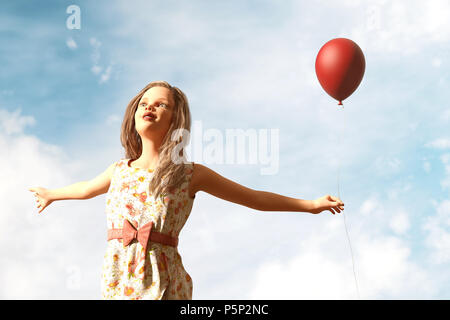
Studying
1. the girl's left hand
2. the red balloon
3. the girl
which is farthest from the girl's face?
the red balloon

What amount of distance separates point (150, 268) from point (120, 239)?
275 mm

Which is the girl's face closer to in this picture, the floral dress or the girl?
the girl

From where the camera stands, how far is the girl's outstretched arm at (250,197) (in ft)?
11.6

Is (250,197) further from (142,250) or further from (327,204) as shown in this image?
(142,250)

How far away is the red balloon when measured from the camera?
440 cm

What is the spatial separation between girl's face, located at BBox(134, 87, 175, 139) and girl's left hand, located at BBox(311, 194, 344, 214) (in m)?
1.20

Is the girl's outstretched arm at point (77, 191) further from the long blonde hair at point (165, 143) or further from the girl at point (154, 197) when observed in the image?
the long blonde hair at point (165, 143)

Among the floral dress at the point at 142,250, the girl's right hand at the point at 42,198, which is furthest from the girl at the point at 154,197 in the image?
the girl's right hand at the point at 42,198

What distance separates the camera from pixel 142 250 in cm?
320

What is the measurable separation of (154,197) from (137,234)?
253 millimetres
